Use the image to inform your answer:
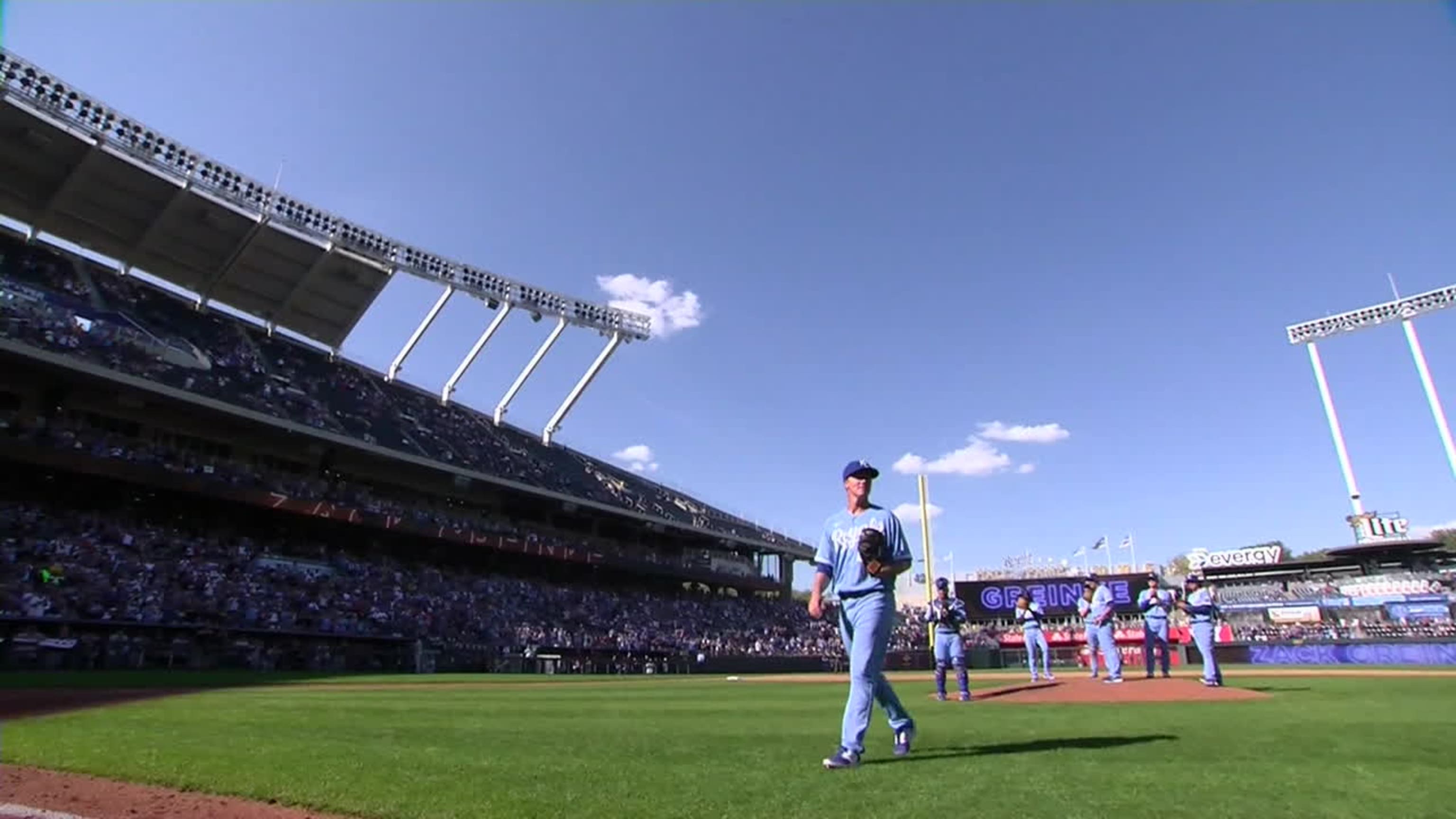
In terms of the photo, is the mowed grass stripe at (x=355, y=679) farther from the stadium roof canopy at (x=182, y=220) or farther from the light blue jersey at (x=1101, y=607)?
the stadium roof canopy at (x=182, y=220)

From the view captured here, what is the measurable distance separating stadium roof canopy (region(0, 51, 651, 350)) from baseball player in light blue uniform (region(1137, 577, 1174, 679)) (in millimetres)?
35530

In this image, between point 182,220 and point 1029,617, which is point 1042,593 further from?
point 182,220

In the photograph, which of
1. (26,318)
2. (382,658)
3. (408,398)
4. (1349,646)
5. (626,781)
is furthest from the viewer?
(408,398)

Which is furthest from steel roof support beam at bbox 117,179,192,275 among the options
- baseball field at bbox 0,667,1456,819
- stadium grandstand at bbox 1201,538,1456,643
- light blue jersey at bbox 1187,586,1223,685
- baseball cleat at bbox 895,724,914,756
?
stadium grandstand at bbox 1201,538,1456,643

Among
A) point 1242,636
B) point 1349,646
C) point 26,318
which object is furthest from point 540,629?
point 1242,636

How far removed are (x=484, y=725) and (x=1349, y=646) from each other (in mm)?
34898

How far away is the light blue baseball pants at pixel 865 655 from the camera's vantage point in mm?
4883

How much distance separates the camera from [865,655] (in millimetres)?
4992

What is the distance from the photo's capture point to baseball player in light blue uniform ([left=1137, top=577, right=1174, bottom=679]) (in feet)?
42.6

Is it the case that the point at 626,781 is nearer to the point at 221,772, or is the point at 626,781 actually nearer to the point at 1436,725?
the point at 221,772

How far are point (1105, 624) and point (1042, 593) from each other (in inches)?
1447

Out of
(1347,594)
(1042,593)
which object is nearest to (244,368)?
(1042,593)

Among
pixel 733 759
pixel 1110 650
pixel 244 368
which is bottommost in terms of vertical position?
pixel 733 759

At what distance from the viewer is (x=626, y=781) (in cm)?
442
